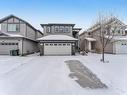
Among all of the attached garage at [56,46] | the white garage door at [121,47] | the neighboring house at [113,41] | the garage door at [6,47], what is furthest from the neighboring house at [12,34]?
the white garage door at [121,47]

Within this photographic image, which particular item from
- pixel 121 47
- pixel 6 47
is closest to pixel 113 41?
pixel 121 47

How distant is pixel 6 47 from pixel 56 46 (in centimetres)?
820

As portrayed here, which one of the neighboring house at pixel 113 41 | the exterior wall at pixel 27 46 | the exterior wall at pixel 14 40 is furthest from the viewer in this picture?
the neighboring house at pixel 113 41

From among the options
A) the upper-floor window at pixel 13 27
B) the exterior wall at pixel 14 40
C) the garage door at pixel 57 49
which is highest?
the upper-floor window at pixel 13 27

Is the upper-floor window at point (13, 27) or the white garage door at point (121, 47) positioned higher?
the upper-floor window at point (13, 27)

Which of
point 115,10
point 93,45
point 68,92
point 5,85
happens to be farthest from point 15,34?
point 68,92

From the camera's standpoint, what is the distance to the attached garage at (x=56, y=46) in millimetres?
28578

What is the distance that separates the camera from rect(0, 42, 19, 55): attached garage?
27.5 metres

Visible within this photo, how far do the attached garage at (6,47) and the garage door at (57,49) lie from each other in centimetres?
494

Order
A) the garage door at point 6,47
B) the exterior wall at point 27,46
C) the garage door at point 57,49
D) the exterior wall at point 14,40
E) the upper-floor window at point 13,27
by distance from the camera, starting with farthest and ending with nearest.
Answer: the upper-floor window at point 13,27 → the garage door at point 57,49 → the exterior wall at point 27,46 → the garage door at point 6,47 → the exterior wall at point 14,40

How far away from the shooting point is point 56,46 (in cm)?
2900

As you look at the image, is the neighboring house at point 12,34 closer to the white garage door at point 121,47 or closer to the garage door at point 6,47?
the garage door at point 6,47

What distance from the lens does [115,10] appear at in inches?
967

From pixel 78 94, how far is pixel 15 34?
24.9 m
